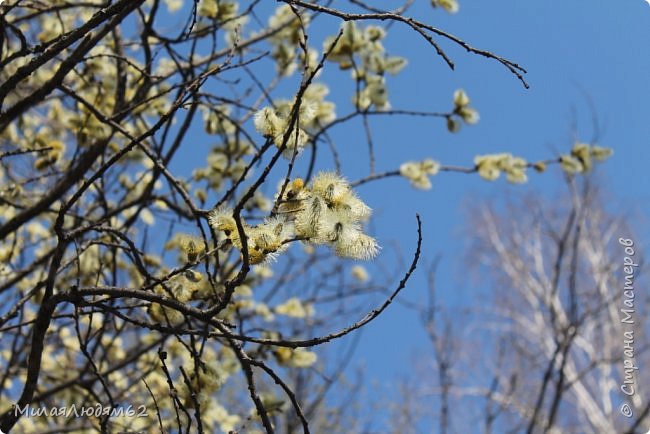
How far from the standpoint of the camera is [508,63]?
4.14ft

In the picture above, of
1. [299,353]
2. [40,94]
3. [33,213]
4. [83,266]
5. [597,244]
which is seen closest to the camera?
[40,94]

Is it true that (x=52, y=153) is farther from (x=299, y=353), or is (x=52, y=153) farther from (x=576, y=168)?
(x=576, y=168)

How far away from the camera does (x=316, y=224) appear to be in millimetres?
1188

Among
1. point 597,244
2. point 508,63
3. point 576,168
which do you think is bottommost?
point 508,63

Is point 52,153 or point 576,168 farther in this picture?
point 576,168

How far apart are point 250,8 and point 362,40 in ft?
1.75

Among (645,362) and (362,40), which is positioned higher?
(645,362)

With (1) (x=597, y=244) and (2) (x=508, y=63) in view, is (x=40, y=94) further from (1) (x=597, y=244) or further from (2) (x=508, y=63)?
(1) (x=597, y=244)

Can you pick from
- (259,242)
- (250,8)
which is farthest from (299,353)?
(259,242)

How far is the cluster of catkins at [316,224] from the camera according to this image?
119 cm

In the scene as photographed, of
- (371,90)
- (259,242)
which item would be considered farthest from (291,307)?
(259,242)

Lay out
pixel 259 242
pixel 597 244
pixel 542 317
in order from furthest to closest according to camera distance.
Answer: pixel 597 244
pixel 542 317
pixel 259 242

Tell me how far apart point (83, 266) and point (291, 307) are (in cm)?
88

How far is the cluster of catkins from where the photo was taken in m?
1.19
